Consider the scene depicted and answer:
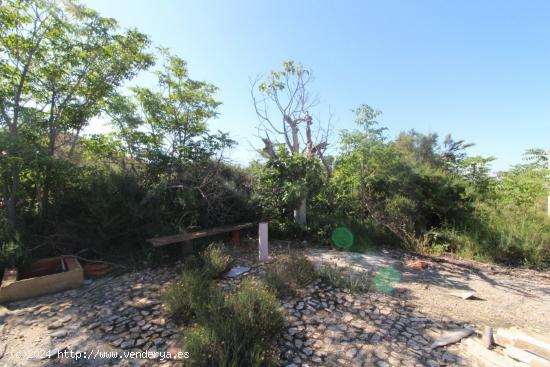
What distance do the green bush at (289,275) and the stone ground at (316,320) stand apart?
13 cm

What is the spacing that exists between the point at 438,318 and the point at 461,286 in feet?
4.13

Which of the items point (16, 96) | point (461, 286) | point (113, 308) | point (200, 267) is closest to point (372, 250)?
point (461, 286)

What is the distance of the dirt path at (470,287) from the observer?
260cm

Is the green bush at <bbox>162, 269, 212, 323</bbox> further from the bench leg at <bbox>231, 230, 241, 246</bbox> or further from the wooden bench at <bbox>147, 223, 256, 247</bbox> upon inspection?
the bench leg at <bbox>231, 230, 241, 246</bbox>

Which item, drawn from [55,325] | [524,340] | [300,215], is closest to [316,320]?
[524,340]

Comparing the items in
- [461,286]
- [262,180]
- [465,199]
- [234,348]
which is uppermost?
[262,180]

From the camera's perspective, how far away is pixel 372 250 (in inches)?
198

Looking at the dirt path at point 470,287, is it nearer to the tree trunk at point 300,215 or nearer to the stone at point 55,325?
the tree trunk at point 300,215

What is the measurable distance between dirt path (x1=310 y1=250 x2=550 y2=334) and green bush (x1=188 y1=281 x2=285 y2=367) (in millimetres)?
1819

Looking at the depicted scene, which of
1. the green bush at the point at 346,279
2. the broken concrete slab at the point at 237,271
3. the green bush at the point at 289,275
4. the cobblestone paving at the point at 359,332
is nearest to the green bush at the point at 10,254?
the broken concrete slab at the point at 237,271

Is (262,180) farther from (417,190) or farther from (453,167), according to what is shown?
(453,167)

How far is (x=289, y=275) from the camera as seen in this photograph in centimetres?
315

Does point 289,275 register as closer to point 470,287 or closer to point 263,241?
point 263,241

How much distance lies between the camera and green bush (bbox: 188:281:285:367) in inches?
66.6
